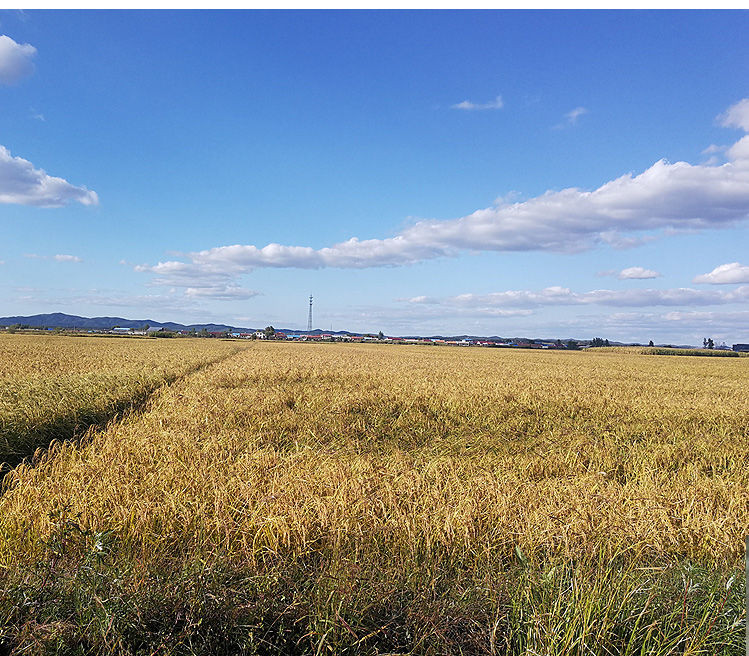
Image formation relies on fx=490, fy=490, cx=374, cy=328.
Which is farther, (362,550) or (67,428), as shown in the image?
(67,428)

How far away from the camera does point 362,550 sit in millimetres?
4125

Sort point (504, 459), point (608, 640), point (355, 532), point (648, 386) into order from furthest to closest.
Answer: point (648, 386), point (504, 459), point (355, 532), point (608, 640)

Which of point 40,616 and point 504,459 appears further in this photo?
point 504,459

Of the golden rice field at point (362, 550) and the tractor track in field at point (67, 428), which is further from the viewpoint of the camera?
the tractor track in field at point (67, 428)

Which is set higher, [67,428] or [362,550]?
[362,550]

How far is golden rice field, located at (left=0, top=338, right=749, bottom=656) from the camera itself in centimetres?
288

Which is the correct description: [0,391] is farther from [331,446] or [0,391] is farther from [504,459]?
[504,459]

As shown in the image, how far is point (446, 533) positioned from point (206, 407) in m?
7.33

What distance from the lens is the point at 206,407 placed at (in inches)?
406

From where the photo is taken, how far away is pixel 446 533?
429 centimetres

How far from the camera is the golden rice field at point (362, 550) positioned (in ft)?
9.43

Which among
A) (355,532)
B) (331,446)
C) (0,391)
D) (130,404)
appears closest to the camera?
(355,532)

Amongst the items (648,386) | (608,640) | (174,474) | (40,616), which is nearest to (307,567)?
(40,616)

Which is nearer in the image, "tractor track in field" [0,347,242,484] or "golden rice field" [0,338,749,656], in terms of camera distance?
"golden rice field" [0,338,749,656]
